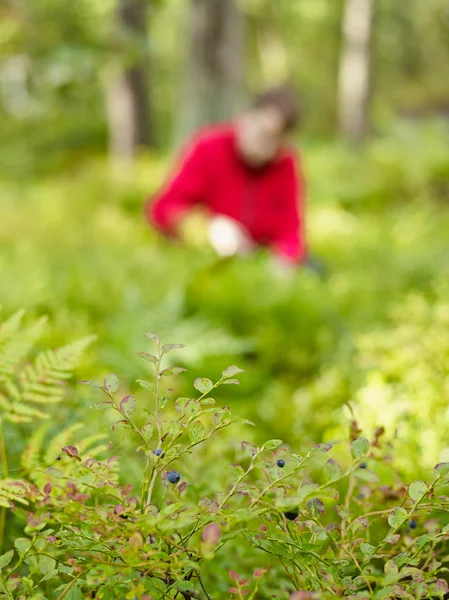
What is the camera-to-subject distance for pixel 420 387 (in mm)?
1992

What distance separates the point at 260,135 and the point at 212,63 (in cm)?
336

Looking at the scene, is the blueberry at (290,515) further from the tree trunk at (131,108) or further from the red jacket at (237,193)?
the tree trunk at (131,108)

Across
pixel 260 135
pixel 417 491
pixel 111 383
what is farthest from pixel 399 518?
pixel 260 135

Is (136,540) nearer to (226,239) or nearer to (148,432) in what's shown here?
(148,432)

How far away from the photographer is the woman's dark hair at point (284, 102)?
13.9 ft

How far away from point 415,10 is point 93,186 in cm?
3046

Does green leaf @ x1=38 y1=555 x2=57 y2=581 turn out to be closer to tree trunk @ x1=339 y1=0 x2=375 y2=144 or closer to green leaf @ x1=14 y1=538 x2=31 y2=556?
green leaf @ x1=14 y1=538 x2=31 y2=556

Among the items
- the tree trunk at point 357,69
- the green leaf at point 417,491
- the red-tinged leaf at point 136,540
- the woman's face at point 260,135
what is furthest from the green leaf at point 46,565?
the tree trunk at point 357,69

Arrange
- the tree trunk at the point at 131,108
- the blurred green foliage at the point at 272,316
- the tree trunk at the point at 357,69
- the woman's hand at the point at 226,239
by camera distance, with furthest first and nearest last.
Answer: the tree trunk at the point at 357,69 < the tree trunk at the point at 131,108 < the woman's hand at the point at 226,239 < the blurred green foliage at the point at 272,316

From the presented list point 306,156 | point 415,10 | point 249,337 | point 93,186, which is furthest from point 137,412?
point 415,10

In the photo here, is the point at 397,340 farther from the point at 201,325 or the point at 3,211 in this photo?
the point at 3,211

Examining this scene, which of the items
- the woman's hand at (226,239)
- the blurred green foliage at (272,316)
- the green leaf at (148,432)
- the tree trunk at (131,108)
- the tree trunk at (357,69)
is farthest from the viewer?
the tree trunk at (357,69)

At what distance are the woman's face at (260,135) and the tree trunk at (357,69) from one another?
879cm

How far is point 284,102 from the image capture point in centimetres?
425
